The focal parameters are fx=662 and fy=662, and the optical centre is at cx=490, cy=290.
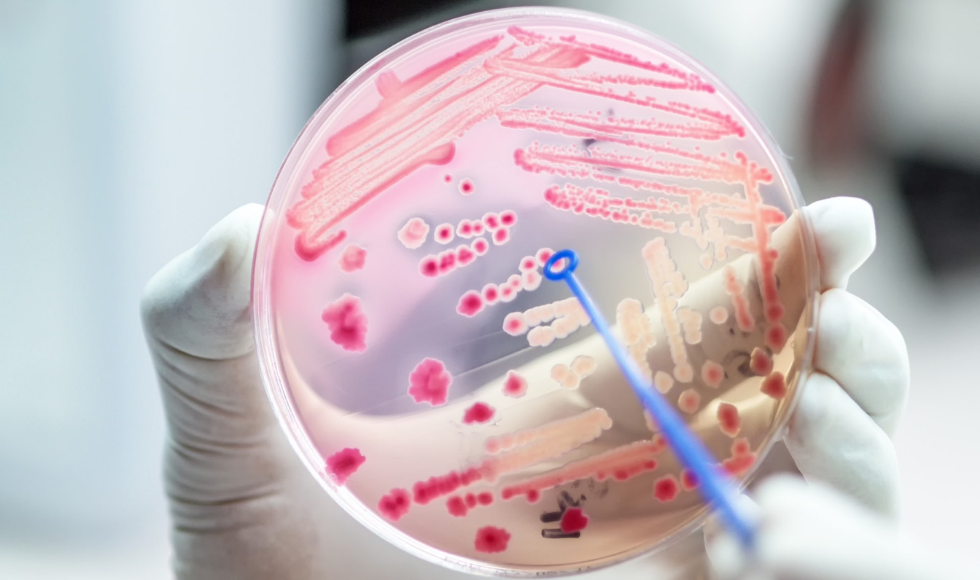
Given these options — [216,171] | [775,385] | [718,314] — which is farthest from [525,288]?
[216,171]

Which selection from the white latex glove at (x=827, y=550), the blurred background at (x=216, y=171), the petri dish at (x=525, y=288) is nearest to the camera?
the white latex glove at (x=827, y=550)

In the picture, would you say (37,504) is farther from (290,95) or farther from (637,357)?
(637,357)

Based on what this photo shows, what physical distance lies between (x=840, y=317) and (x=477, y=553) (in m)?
0.65

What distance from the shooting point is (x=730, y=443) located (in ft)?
3.23

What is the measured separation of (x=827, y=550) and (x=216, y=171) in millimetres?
1370

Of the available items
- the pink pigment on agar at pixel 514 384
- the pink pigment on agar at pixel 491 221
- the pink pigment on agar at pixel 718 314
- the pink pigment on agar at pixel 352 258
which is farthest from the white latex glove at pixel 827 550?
the pink pigment on agar at pixel 352 258

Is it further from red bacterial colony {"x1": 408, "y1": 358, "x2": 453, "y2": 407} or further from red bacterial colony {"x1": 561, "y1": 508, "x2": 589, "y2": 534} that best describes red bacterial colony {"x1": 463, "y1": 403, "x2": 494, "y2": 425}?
red bacterial colony {"x1": 561, "y1": 508, "x2": 589, "y2": 534}

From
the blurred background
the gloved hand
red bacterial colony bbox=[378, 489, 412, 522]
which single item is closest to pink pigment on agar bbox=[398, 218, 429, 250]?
the gloved hand

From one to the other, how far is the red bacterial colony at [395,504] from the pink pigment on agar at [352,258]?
0.34 meters

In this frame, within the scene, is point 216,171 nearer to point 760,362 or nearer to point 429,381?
point 429,381

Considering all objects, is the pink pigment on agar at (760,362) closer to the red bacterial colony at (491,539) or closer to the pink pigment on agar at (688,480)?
the pink pigment on agar at (688,480)

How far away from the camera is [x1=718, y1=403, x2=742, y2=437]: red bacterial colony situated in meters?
0.99

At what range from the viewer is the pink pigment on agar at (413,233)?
100 centimetres

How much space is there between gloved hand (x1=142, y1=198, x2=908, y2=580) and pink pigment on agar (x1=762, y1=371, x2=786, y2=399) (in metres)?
0.07
